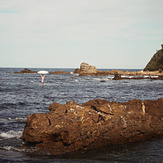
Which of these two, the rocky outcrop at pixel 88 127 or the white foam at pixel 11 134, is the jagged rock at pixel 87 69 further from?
the rocky outcrop at pixel 88 127

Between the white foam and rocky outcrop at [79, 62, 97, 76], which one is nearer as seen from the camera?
the white foam

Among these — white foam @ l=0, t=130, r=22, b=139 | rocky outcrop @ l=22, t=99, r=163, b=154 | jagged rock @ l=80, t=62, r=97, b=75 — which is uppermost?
jagged rock @ l=80, t=62, r=97, b=75

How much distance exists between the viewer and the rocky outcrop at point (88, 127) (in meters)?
10.5

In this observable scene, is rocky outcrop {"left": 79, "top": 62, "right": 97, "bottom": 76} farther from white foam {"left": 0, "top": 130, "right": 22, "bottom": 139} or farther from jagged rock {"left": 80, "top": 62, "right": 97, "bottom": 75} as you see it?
white foam {"left": 0, "top": 130, "right": 22, "bottom": 139}

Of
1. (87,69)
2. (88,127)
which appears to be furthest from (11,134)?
(87,69)

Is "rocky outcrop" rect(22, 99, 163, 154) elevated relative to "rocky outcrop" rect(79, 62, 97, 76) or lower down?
lower down

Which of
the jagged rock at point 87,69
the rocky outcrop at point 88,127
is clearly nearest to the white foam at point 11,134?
the rocky outcrop at point 88,127

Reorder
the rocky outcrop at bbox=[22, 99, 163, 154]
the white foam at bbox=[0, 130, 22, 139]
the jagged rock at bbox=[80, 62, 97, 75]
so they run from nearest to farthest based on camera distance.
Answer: the rocky outcrop at bbox=[22, 99, 163, 154] → the white foam at bbox=[0, 130, 22, 139] → the jagged rock at bbox=[80, 62, 97, 75]

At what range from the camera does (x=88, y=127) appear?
10750 mm

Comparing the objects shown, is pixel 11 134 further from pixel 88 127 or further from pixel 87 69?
pixel 87 69

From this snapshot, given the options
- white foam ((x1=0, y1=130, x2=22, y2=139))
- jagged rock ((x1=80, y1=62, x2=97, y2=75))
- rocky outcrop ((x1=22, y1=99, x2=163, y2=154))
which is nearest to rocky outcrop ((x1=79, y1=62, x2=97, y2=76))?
jagged rock ((x1=80, y1=62, x2=97, y2=75))

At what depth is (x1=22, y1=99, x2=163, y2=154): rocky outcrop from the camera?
10.5 m

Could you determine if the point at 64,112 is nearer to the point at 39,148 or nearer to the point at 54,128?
the point at 54,128

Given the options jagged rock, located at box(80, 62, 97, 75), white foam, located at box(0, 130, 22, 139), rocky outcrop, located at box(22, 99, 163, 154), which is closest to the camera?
rocky outcrop, located at box(22, 99, 163, 154)
